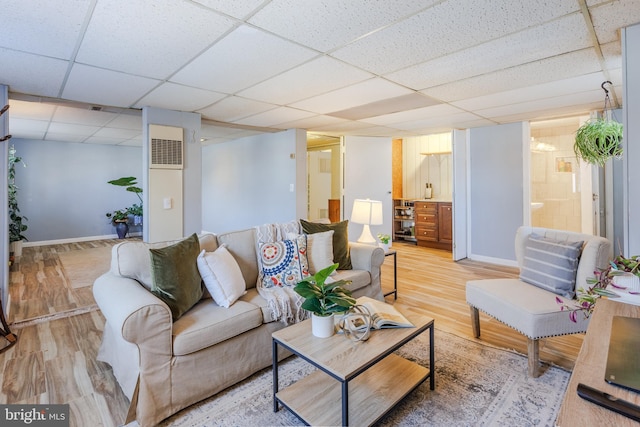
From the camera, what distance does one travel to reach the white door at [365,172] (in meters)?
5.80

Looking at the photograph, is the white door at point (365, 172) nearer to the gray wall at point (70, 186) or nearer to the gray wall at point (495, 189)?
the gray wall at point (495, 189)

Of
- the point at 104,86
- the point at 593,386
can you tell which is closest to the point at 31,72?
the point at 104,86

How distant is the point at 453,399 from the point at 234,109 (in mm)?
3547

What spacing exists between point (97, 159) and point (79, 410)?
699cm

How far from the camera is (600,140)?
2.65 meters

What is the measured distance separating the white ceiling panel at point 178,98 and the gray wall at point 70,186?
183 inches

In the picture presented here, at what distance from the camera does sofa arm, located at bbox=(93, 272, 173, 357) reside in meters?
1.58

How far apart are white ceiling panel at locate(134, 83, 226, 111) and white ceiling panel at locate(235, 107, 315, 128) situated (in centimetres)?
77

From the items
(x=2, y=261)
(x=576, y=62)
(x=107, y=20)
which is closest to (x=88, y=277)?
(x=2, y=261)

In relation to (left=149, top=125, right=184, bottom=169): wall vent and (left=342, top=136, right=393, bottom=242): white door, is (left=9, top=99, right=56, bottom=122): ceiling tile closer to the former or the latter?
(left=149, top=125, right=184, bottom=169): wall vent

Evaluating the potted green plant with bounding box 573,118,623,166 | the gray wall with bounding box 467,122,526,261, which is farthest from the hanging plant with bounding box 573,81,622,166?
the gray wall with bounding box 467,122,526,261

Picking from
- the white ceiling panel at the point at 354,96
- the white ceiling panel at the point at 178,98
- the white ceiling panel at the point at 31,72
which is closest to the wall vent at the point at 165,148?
the white ceiling panel at the point at 178,98

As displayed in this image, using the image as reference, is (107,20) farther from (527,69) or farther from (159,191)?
(527,69)

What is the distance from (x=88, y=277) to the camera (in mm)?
4410
